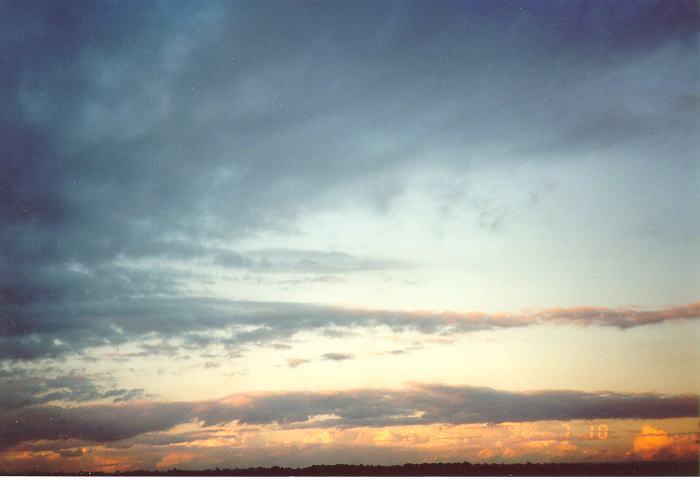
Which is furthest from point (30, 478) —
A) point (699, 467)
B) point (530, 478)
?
point (699, 467)

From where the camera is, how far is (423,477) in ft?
49.4

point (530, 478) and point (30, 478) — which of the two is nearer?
point (530, 478)

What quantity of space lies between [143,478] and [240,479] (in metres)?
2.65

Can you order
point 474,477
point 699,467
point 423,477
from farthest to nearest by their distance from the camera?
point 699,467 → point 474,477 → point 423,477

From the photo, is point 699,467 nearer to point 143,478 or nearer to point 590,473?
point 590,473

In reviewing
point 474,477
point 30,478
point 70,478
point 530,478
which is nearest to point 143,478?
point 70,478

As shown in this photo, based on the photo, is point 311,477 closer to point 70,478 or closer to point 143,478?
point 143,478

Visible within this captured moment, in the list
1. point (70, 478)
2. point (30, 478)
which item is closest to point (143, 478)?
point (70, 478)

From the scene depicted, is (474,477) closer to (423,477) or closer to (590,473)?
(423,477)

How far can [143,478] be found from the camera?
644 inches

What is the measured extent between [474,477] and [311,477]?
4270 mm

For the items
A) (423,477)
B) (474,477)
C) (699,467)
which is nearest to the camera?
(423,477)

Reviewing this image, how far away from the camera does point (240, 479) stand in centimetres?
1611

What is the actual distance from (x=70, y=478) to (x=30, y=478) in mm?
1436
